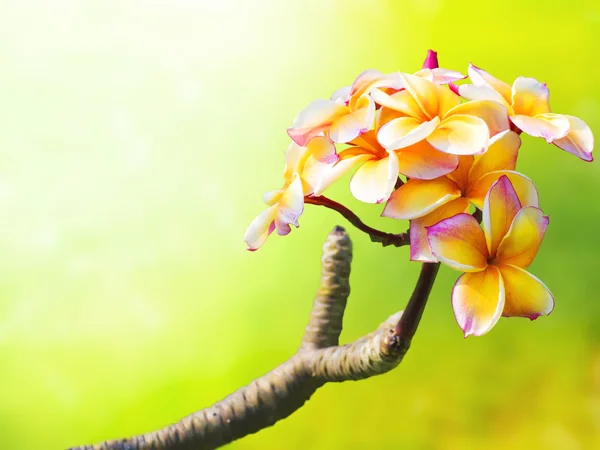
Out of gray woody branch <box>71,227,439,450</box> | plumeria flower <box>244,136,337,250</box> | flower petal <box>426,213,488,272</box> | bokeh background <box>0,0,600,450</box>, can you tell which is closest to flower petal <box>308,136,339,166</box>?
plumeria flower <box>244,136,337,250</box>

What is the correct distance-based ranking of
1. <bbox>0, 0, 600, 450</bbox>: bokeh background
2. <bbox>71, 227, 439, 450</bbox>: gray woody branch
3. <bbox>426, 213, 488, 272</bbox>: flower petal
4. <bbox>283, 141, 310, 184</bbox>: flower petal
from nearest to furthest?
<bbox>426, 213, 488, 272</bbox>: flower petal
<bbox>283, 141, 310, 184</bbox>: flower petal
<bbox>71, 227, 439, 450</bbox>: gray woody branch
<bbox>0, 0, 600, 450</bbox>: bokeh background

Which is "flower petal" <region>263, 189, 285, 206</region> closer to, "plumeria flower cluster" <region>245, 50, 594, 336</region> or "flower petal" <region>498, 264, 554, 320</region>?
"plumeria flower cluster" <region>245, 50, 594, 336</region>

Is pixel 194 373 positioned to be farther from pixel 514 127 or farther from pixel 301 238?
→ pixel 514 127

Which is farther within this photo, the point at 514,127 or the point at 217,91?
the point at 217,91

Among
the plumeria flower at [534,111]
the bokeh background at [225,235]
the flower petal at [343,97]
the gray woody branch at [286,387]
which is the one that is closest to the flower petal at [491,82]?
the plumeria flower at [534,111]

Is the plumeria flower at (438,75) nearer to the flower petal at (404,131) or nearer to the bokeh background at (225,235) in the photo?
the flower petal at (404,131)

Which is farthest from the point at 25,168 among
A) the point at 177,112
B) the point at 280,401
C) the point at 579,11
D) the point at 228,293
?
the point at 579,11
